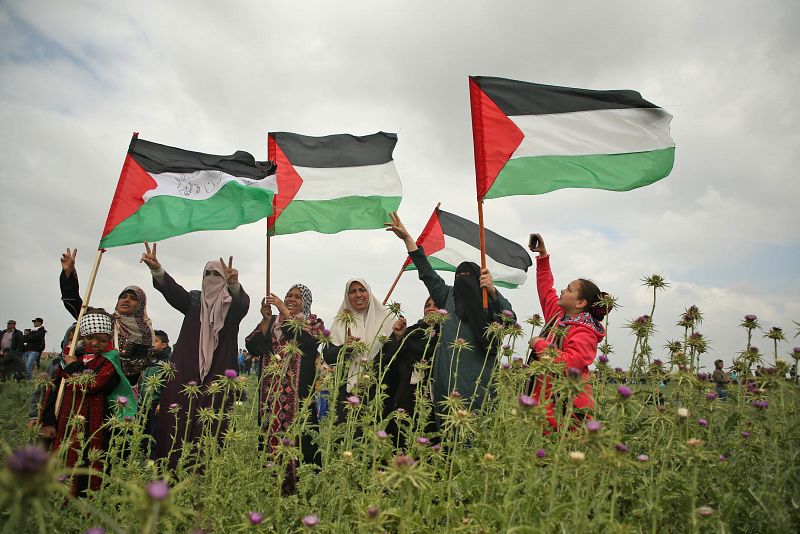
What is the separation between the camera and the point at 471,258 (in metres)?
7.57

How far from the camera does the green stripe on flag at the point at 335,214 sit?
233 inches

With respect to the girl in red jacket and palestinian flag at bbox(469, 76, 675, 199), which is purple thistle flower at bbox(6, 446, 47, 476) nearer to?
the girl in red jacket

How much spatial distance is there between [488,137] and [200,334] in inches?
128

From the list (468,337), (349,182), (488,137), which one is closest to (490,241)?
(349,182)

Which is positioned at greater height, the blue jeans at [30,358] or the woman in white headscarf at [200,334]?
the woman in white headscarf at [200,334]

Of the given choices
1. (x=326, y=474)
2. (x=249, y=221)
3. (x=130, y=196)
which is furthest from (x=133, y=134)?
(x=326, y=474)

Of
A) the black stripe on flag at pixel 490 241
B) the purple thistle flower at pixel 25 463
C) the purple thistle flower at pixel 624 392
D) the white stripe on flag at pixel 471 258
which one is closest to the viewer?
the purple thistle flower at pixel 25 463

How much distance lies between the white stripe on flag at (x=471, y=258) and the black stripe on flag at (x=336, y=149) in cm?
164

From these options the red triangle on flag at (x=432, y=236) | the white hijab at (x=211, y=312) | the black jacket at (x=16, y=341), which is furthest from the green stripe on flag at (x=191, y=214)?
the black jacket at (x=16, y=341)

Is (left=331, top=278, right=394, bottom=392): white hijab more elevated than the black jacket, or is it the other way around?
(left=331, top=278, right=394, bottom=392): white hijab

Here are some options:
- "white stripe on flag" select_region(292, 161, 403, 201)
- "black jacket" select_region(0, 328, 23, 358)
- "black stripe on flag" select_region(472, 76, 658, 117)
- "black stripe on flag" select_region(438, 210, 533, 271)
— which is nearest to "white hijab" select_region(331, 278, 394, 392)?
"white stripe on flag" select_region(292, 161, 403, 201)

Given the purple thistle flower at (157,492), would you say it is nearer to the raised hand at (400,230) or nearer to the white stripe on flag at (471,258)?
the raised hand at (400,230)

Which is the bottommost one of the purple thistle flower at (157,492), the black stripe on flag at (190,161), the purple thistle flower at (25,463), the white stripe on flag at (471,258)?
the purple thistle flower at (157,492)

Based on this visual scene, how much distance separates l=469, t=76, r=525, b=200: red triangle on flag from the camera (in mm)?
4680
